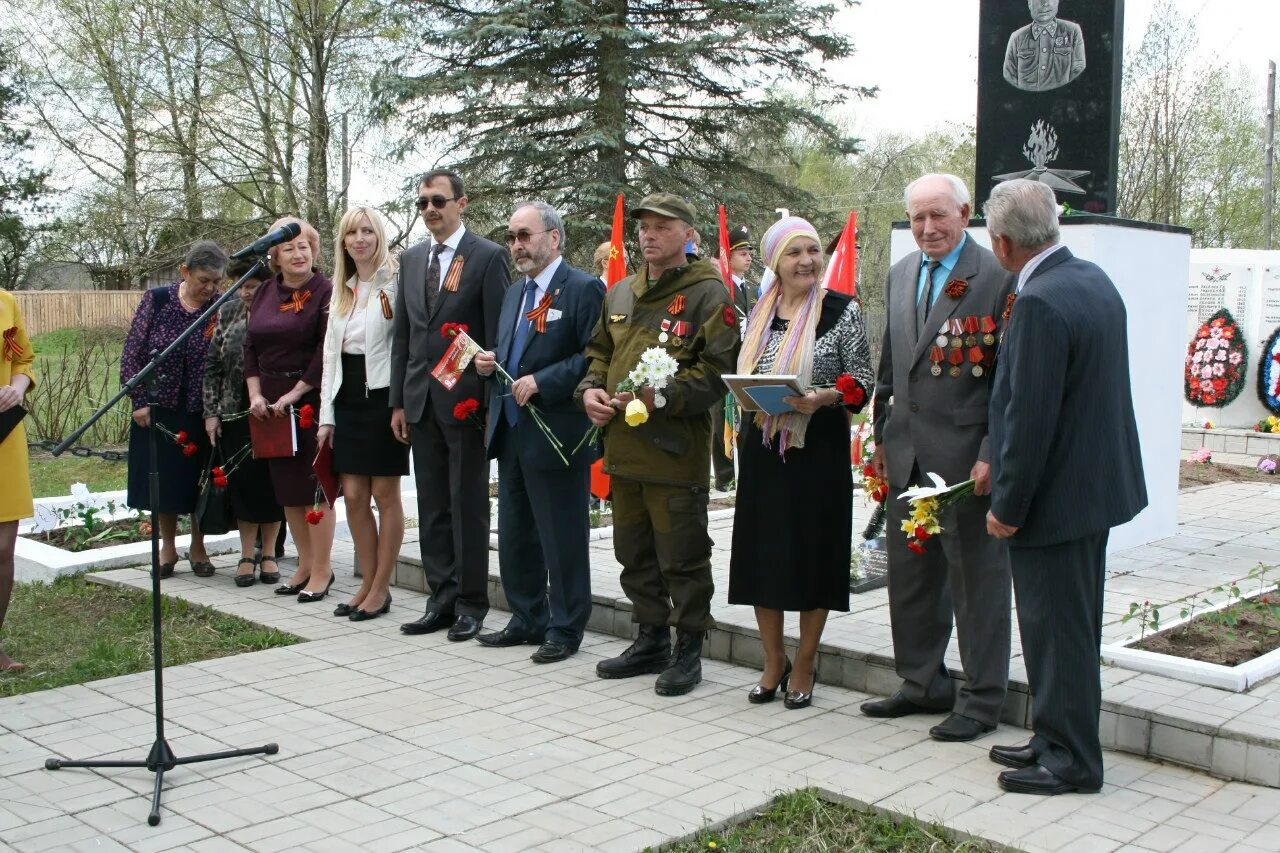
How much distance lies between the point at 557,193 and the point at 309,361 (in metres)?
12.9

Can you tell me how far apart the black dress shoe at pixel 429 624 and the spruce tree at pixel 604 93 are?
41.2 ft

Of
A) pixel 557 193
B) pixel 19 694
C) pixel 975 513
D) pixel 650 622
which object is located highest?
pixel 557 193

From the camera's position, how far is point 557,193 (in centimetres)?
1958

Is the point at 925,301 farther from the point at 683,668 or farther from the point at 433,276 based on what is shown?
the point at 433,276

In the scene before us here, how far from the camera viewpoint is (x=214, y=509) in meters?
7.77

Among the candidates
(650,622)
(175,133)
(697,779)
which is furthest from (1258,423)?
(175,133)

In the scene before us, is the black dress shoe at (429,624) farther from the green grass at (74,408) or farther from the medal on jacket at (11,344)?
the green grass at (74,408)

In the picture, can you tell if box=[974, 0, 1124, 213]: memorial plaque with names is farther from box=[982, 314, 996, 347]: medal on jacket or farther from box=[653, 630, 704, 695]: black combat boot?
box=[653, 630, 704, 695]: black combat boot

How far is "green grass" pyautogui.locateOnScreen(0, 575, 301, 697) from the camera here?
5.89 meters

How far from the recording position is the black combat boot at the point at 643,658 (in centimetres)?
562

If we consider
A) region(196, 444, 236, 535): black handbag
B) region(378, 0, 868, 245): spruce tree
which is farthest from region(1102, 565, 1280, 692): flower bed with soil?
region(378, 0, 868, 245): spruce tree

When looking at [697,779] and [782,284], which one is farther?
[782,284]

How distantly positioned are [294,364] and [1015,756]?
15.4 feet

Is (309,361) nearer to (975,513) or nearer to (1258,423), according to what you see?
(975,513)
